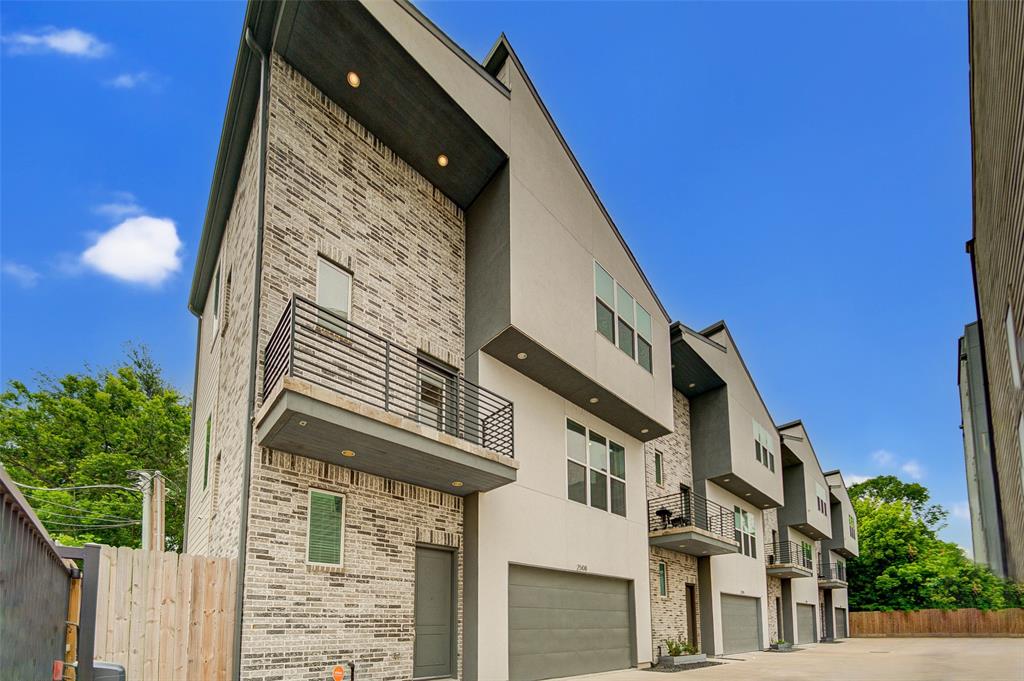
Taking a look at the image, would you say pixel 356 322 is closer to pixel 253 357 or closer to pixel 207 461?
pixel 253 357

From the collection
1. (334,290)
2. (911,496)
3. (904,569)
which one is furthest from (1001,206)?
(911,496)

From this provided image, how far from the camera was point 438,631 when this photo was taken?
1091 cm

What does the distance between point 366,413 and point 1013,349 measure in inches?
305

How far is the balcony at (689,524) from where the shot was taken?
1842 centimetres

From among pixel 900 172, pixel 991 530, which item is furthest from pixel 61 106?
pixel 900 172

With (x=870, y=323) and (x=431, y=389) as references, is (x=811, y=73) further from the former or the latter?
(x=431, y=389)

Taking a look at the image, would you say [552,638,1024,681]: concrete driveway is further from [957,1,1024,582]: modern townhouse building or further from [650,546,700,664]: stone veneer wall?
[957,1,1024,582]: modern townhouse building

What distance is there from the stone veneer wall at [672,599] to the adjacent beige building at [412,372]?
195 cm

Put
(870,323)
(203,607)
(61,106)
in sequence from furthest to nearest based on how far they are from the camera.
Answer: (870,323) → (61,106) → (203,607)

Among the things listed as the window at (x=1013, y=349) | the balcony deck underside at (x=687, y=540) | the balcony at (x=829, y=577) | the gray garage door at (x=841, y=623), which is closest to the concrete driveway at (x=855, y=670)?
the balcony deck underside at (x=687, y=540)

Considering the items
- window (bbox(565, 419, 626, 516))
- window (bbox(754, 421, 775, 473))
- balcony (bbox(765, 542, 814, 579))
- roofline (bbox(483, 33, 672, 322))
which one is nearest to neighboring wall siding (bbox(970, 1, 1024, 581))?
window (bbox(565, 419, 626, 516))

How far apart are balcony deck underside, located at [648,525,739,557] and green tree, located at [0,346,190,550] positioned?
730 inches

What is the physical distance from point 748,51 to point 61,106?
7783 cm

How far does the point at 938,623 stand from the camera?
41125 mm
